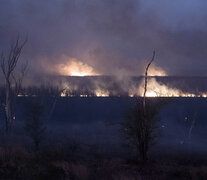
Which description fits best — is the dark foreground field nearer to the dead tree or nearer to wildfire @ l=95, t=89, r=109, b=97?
the dead tree

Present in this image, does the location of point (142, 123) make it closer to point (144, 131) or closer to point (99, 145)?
point (144, 131)

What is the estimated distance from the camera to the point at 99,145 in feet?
84.8

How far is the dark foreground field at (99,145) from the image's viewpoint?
11672mm

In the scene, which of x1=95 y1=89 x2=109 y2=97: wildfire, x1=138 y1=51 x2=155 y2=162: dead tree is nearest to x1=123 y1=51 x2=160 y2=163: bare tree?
x1=138 y1=51 x2=155 y2=162: dead tree

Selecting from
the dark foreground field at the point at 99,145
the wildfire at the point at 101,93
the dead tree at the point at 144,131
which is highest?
the wildfire at the point at 101,93

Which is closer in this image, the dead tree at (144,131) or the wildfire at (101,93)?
the dead tree at (144,131)

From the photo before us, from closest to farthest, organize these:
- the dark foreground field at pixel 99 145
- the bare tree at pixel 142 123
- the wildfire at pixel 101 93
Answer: the dark foreground field at pixel 99 145 < the bare tree at pixel 142 123 < the wildfire at pixel 101 93

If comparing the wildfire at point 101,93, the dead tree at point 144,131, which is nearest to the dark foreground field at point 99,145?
the dead tree at point 144,131

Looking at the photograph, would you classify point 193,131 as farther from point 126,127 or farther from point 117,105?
point 126,127

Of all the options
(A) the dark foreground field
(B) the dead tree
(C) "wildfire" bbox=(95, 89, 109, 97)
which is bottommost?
(A) the dark foreground field

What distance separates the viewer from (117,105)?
49.4 metres

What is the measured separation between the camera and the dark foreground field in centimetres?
1167

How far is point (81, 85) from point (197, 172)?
1761 inches

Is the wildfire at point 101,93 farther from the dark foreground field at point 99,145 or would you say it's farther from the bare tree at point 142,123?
the bare tree at point 142,123
